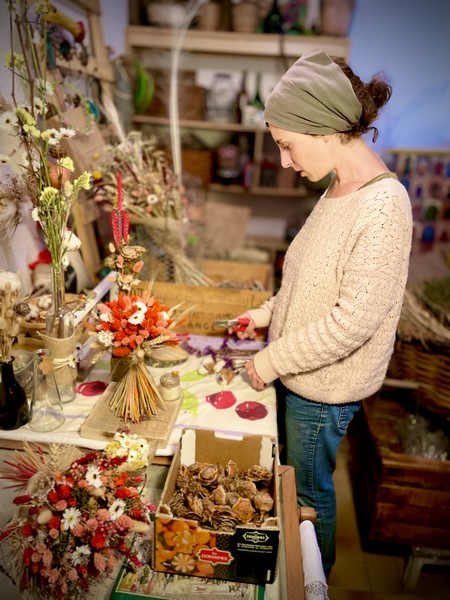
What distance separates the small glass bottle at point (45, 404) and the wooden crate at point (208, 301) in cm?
75

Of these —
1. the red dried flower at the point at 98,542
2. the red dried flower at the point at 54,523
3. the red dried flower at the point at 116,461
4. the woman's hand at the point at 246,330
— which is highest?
the red dried flower at the point at 116,461

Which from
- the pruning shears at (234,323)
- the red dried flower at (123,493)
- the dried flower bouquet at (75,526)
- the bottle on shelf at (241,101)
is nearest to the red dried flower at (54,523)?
the dried flower bouquet at (75,526)

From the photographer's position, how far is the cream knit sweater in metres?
1.23

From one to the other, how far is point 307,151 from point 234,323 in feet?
1.93

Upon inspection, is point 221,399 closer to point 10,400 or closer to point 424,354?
point 10,400

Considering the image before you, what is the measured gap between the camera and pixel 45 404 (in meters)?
1.36

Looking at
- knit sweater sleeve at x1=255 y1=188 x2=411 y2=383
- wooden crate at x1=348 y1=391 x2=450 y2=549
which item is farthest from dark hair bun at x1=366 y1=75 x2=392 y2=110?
wooden crate at x1=348 y1=391 x2=450 y2=549

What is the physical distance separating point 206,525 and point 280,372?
18.3 inches

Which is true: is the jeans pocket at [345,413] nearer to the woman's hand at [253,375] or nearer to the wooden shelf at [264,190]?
the woman's hand at [253,375]

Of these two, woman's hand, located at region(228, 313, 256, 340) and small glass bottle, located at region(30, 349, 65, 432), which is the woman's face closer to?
woman's hand, located at region(228, 313, 256, 340)

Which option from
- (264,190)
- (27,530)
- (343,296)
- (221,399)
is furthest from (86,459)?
(264,190)

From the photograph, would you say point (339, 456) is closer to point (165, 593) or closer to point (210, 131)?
point (165, 593)

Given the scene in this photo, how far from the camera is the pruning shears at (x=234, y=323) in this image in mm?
1660

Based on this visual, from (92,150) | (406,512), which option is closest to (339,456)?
(406,512)
